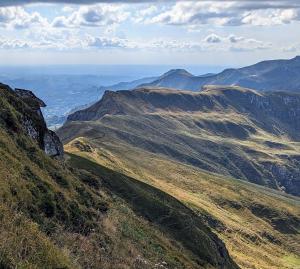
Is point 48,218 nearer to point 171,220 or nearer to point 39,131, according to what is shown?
point 39,131

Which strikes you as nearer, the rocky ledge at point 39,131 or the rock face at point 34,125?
the rock face at point 34,125

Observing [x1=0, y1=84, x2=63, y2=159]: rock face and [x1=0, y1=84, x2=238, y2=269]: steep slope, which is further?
[x1=0, y1=84, x2=63, y2=159]: rock face

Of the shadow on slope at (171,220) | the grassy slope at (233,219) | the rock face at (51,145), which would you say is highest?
the rock face at (51,145)

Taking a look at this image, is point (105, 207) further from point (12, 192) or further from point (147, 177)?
point (147, 177)

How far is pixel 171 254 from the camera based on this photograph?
4328 cm

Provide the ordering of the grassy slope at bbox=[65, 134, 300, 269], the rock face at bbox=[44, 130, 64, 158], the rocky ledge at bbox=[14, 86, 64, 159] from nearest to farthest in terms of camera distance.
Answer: the rocky ledge at bbox=[14, 86, 64, 159] < the rock face at bbox=[44, 130, 64, 158] < the grassy slope at bbox=[65, 134, 300, 269]

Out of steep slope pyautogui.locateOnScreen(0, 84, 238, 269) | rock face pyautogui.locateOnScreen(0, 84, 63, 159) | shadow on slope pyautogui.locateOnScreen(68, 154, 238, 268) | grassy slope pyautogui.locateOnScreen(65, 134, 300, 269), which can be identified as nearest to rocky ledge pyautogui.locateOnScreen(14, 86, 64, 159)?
rock face pyautogui.locateOnScreen(0, 84, 63, 159)

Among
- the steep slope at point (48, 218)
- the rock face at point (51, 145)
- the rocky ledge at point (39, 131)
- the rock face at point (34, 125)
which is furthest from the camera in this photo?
the rock face at point (51, 145)

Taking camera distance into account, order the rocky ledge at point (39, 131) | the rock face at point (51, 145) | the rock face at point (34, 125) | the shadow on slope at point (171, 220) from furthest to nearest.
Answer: the shadow on slope at point (171, 220), the rock face at point (51, 145), the rocky ledge at point (39, 131), the rock face at point (34, 125)

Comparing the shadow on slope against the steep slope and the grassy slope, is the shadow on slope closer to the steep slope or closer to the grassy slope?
the steep slope

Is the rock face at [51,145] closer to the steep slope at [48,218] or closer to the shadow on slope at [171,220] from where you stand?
the steep slope at [48,218]

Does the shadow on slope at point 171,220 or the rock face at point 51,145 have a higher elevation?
the rock face at point 51,145

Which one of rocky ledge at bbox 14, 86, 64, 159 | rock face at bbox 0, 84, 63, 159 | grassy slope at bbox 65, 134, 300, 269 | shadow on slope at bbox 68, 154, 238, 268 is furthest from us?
grassy slope at bbox 65, 134, 300, 269

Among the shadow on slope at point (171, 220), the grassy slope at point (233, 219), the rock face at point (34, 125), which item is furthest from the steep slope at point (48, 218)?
the grassy slope at point (233, 219)
